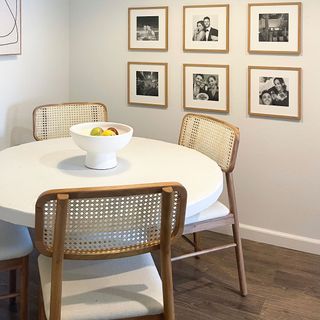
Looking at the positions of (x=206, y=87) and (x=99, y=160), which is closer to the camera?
(x=99, y=160)

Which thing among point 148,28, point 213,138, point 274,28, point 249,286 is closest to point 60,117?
point 148,28

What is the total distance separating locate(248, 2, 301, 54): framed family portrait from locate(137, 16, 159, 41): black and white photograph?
0.69 metres

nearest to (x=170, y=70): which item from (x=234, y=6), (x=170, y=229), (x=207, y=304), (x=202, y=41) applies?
(x=202, y=41)

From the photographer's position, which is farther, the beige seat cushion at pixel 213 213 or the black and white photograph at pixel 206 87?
the black and white photograph at pixel 206 87

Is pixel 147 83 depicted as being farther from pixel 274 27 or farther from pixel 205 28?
pixel 274 27

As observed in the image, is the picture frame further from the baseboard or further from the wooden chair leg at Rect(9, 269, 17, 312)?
the baseboard

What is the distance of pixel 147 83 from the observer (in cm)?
333

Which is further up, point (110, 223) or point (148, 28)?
point (148, 28)

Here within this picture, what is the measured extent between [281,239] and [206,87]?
114 cm

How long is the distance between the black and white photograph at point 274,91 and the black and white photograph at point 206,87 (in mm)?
308

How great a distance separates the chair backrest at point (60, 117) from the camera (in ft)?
9.52

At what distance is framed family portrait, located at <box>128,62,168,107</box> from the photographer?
3.26 metres

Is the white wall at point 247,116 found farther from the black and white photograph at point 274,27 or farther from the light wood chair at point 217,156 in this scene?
the light wood chair at point 217,156

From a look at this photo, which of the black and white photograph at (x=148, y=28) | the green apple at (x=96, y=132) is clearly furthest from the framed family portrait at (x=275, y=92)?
the green apple at (x=96, y=132)
